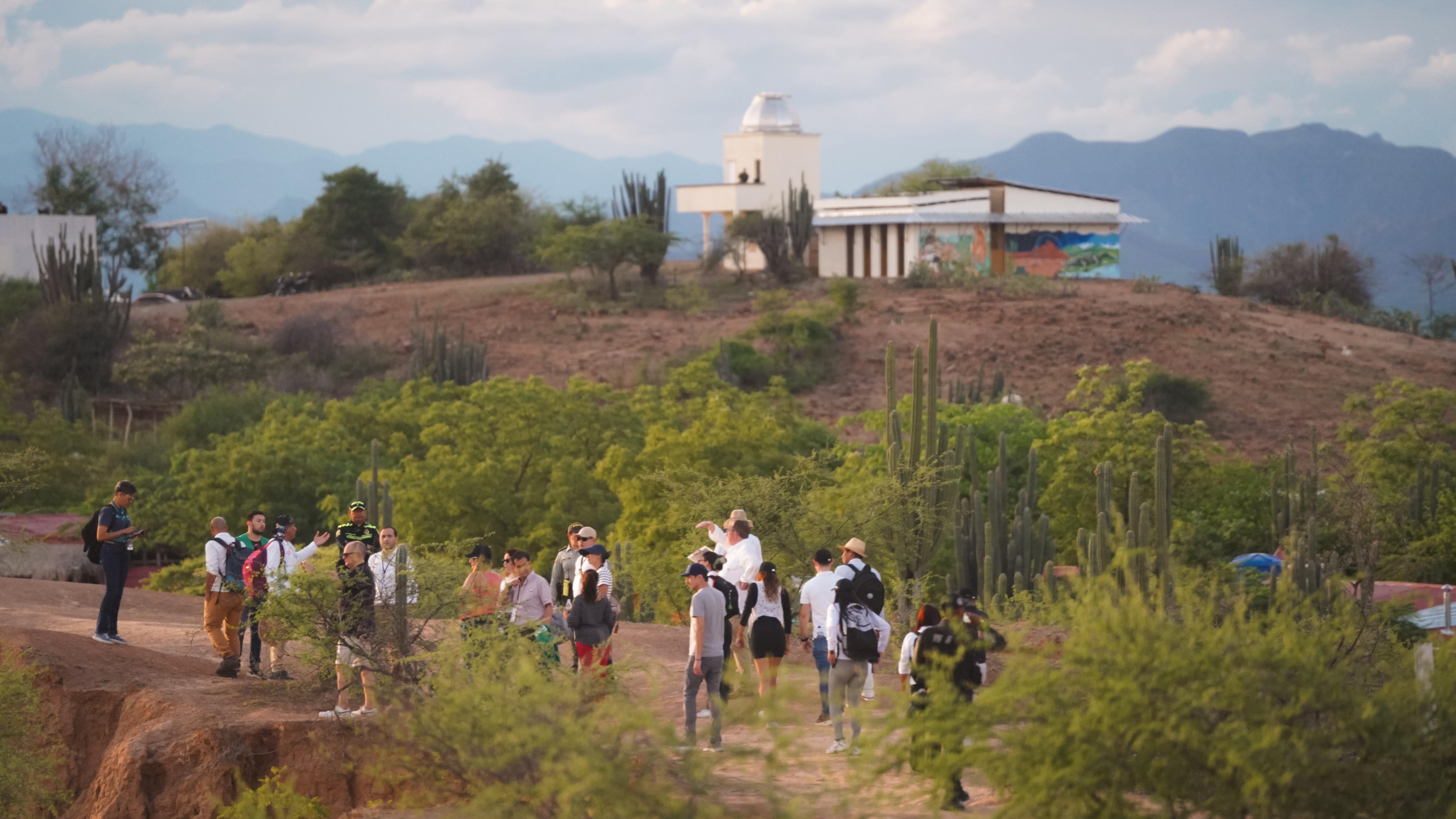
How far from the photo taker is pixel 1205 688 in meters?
7.23

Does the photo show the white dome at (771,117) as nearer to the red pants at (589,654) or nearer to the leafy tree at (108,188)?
the leafy tree at (108,188)

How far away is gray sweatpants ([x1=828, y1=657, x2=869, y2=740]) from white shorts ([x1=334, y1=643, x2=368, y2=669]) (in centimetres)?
380

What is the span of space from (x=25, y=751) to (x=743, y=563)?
20.0 ft

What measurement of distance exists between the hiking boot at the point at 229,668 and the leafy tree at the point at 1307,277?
48.2 m

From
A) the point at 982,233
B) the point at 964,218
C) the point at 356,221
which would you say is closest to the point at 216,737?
the point at 964,218

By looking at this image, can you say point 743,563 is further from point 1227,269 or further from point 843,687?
point 1227,269

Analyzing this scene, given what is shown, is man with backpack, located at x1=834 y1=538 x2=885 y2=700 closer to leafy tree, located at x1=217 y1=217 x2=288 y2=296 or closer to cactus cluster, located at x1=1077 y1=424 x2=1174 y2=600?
cactus cluster, located at x1=1077 y1=424 x2=1174 y2=600

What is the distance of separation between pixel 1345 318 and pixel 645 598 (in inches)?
1424

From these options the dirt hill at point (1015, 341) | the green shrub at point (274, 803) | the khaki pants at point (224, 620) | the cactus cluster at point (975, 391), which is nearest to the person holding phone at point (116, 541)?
the khaki pants at point (224, 620)

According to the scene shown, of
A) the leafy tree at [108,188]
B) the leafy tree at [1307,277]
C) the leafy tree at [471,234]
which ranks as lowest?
the leafy tree at [1307,277]

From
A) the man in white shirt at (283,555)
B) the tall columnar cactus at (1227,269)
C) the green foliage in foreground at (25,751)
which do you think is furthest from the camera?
the tall columnar cactus at (1227,269)

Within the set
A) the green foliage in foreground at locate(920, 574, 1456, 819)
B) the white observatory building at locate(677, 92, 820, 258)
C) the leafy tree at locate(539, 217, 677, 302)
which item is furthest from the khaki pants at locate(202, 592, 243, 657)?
the white observatory building at locate(677, 92, 820, 258)

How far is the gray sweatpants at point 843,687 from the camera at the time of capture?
1009cm

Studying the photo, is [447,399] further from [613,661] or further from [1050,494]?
[613,661]
